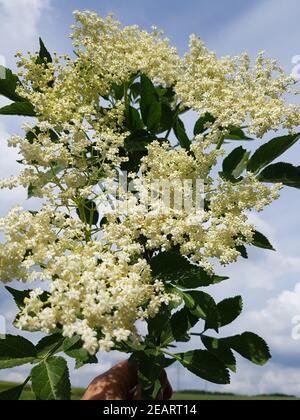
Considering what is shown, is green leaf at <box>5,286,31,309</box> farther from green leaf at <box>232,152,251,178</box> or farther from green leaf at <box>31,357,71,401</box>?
green leaf at <box>232,152,251,178</box>

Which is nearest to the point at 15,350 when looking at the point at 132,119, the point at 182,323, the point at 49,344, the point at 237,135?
the point at 49,344

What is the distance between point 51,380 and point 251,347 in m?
0.91

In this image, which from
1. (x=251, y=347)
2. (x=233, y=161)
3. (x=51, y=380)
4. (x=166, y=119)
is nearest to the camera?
(x=51, y=380)

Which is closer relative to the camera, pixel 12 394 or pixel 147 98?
pixel 12 394

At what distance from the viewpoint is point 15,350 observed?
2.26 metres

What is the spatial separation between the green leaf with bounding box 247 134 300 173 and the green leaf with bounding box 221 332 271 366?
2.75ft

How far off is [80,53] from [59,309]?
4.74ft

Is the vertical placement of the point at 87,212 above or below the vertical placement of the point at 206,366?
above

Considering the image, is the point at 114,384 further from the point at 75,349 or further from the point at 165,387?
the point at 165,387

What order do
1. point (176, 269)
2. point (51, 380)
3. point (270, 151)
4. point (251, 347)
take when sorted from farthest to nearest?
point (270, 151) → point (251, 347) → point (176, 269) → point (51, 380)

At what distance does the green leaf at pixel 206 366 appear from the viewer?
2.28 metres

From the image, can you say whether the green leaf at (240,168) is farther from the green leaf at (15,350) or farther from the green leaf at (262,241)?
the green leaf at (15,350)

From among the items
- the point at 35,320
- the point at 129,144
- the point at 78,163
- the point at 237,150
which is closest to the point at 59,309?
the point at 35,320

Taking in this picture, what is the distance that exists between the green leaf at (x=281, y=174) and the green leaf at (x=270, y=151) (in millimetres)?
37
